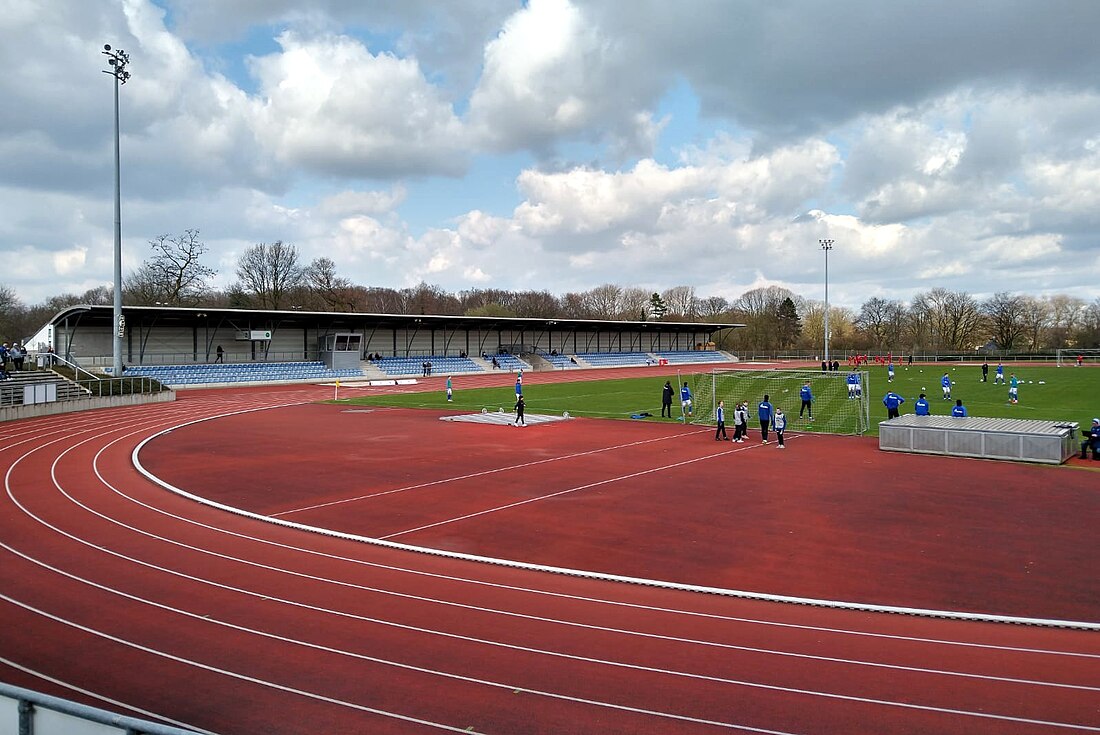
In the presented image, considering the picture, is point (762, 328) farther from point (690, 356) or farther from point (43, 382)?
point (43, 382)

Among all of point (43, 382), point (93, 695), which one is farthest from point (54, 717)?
point (43, 382)

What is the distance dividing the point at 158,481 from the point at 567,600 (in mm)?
13160

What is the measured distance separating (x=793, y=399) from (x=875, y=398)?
4775 millimetres

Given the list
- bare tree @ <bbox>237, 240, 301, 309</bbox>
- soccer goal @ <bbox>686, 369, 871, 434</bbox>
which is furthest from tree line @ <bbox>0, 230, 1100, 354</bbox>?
soccer goal @ <bbox>686, 369, 871, 434</bbox>

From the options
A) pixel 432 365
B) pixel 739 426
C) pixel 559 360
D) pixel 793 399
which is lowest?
pixel 793 399

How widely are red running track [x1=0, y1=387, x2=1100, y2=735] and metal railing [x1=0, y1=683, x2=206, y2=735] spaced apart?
257 centimetres

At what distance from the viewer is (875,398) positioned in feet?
128

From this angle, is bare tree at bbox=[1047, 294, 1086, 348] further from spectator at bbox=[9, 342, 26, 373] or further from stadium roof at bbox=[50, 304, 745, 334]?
spectator at bbox=[9, 342, 26, 373]

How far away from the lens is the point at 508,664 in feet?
25.0

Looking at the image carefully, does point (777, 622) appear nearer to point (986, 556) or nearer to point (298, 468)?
point (986, 556)

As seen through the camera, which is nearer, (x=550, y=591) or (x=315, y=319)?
(x=550, y=591)

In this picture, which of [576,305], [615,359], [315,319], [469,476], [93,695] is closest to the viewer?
[93,695]

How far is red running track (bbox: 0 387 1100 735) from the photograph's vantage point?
6559mm

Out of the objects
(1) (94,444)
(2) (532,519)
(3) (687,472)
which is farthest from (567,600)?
(1) (94,444)
